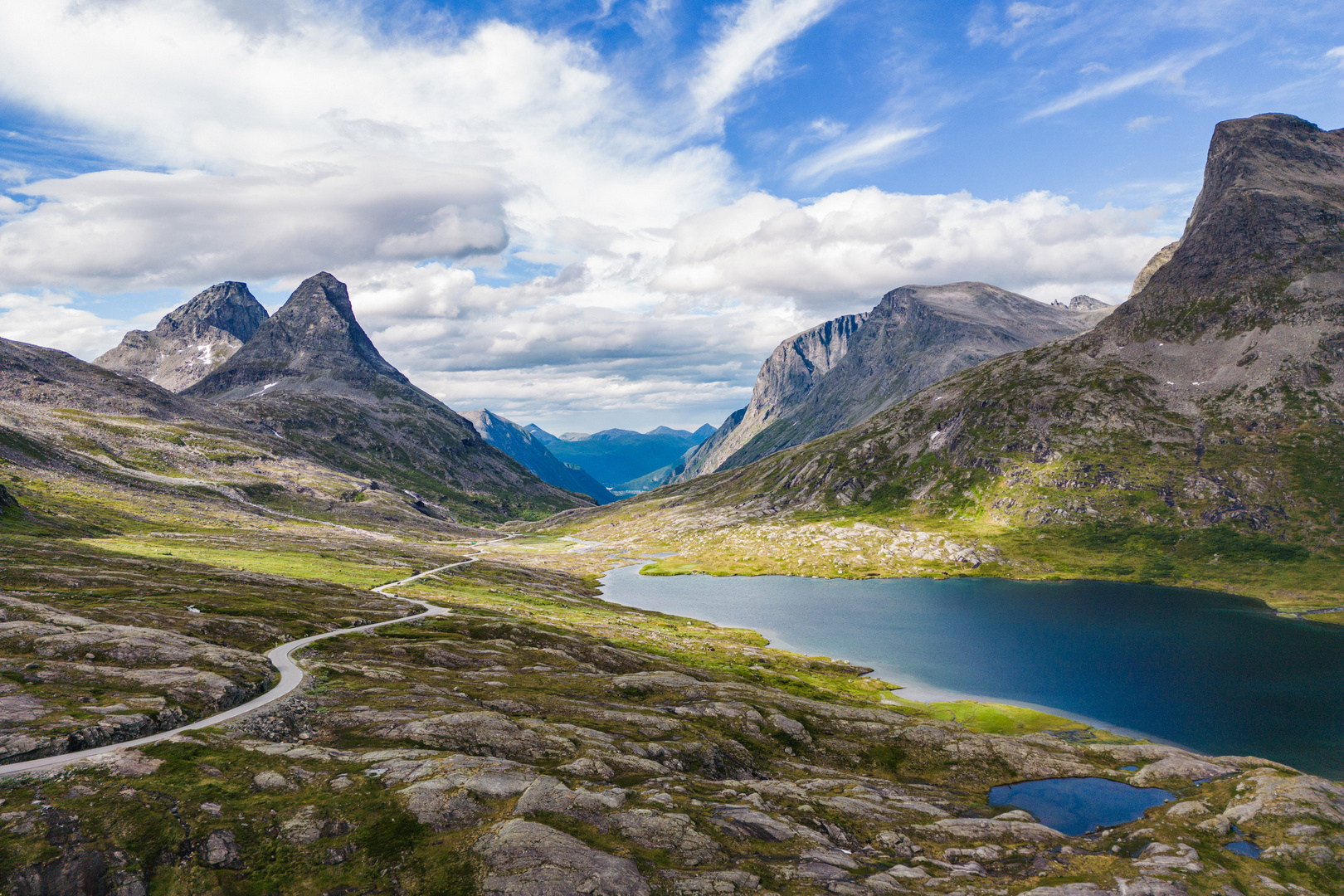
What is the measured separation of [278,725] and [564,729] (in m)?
21.2

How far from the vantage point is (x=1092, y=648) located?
391ft

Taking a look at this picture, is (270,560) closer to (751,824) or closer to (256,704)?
(256,704)

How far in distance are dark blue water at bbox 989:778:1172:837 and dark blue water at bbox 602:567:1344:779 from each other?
24.6 m

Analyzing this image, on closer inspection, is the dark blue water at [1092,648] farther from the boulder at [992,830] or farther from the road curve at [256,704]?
the road curve at [256,704]

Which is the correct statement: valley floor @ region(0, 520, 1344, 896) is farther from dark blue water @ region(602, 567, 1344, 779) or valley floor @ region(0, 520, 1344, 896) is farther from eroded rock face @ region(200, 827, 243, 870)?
dark blue water @ region(602, 567, 1344, 779)

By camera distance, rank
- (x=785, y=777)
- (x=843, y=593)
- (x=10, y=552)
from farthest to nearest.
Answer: (x=843, y=593) < (x=10, y=552) < (x=785, y=777)

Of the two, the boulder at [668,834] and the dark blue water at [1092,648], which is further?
the dark blue water at [1092,648]

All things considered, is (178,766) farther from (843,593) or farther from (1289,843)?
(843,593)

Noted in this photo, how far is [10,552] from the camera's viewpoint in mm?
85312

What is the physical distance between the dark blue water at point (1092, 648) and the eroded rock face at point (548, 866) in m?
75.6

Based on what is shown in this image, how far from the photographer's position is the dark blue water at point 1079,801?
53.9 m

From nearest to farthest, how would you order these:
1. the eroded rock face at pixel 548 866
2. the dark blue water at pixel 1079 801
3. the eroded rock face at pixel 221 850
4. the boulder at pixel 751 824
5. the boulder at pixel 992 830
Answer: the eroded rock face at pixel 221 850, the eroded rock face at pixel 548 866, the boulder at pixel 751 824, the boulder at pixel 992 830, the dark blue water at pixel 1079 801

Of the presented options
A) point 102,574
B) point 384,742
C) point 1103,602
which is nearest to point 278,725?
point 384,742

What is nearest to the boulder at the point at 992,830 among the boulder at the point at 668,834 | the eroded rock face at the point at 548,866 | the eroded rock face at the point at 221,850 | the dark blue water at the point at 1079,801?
the dark blue water at the point at 1079,801
